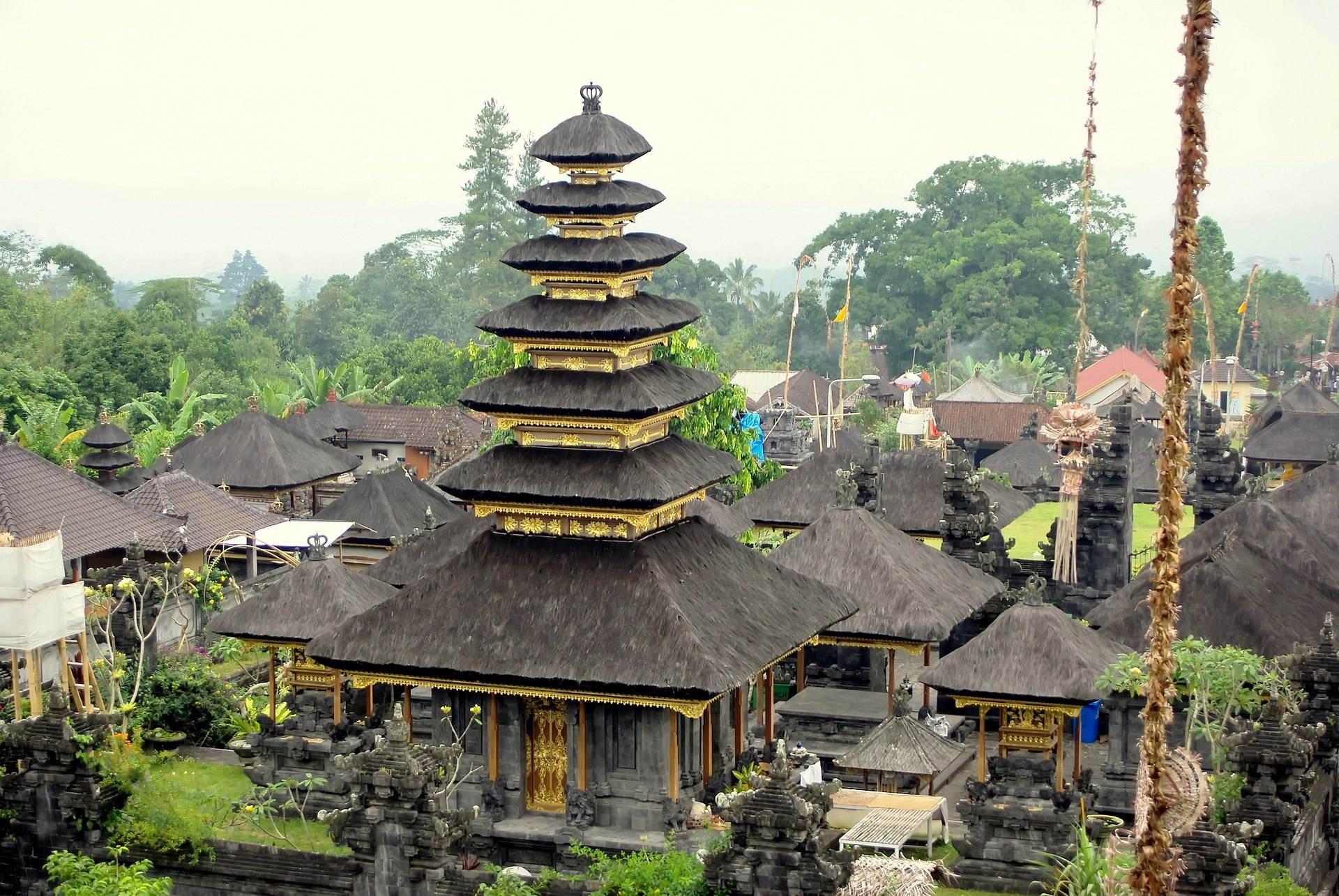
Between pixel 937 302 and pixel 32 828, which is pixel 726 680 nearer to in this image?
pixel 32 828

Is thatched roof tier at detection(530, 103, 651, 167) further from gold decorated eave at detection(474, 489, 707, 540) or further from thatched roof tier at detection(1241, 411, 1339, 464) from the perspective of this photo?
thatched roof tier at detection(1241, 411, 1339, 464)

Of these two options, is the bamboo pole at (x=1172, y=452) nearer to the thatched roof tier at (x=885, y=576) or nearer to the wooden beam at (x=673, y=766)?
the wooden beam at (x=673, y=766)

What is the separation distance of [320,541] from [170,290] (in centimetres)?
6557

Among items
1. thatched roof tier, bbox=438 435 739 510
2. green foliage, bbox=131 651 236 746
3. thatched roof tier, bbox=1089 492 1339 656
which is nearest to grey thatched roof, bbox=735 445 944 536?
thatched roof tier, bbox=1089 492 1339 656

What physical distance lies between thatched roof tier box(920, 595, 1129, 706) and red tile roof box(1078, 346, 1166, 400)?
55987 mm

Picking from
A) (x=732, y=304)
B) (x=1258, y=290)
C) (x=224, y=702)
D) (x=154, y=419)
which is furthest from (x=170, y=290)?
(x=224, y=702)

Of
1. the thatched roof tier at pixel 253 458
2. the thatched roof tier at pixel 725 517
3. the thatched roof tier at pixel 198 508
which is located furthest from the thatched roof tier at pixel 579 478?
the thatched roof tier at pixel 253 458

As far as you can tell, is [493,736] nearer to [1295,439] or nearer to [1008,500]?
[1008,500]

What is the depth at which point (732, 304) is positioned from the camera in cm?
12262

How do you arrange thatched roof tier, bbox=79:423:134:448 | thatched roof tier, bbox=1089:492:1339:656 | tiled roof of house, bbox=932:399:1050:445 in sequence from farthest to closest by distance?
tiled roof of house, bbox=932:399:1050:445 < thatched roof tier, bbox=79:423:134:448 < thatched roof tier, bbox=1089:492:1339:656

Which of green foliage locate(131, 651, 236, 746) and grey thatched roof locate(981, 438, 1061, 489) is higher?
grey thatched roof locate(981, 438, 1061, 489)

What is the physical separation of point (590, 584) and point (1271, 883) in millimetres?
9319

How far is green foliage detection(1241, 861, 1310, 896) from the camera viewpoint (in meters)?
20.0

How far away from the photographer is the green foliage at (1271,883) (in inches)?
789
